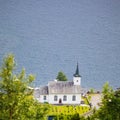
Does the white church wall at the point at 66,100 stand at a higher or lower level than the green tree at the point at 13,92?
higher

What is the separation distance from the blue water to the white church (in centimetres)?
1396

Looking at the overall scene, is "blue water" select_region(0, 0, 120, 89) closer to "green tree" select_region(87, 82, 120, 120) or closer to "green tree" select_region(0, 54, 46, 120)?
"green tree" select_region(87, 82, 120, 120)

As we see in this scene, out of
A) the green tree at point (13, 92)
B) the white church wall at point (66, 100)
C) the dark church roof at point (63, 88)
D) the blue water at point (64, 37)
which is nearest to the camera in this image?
the green tree at point (13, 92)

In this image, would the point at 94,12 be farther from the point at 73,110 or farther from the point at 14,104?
the point at 14,104

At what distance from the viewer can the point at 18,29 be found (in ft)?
294

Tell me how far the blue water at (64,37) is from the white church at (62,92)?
14.0 m

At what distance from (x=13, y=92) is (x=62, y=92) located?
3057 centimetres

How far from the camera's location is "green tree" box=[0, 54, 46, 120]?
11938mm

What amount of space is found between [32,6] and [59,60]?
43.8 m

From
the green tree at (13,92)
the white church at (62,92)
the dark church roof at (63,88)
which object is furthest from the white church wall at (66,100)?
the green tree at (13,92)

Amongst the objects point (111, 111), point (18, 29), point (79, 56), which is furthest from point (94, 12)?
point (111, 111)

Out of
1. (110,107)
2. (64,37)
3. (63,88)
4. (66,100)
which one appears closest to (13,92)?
(110,107)

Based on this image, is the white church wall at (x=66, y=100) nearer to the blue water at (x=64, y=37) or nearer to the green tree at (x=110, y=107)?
the blue water at (x=64, y=37)

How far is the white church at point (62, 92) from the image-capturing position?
Answer: 4234 cm
